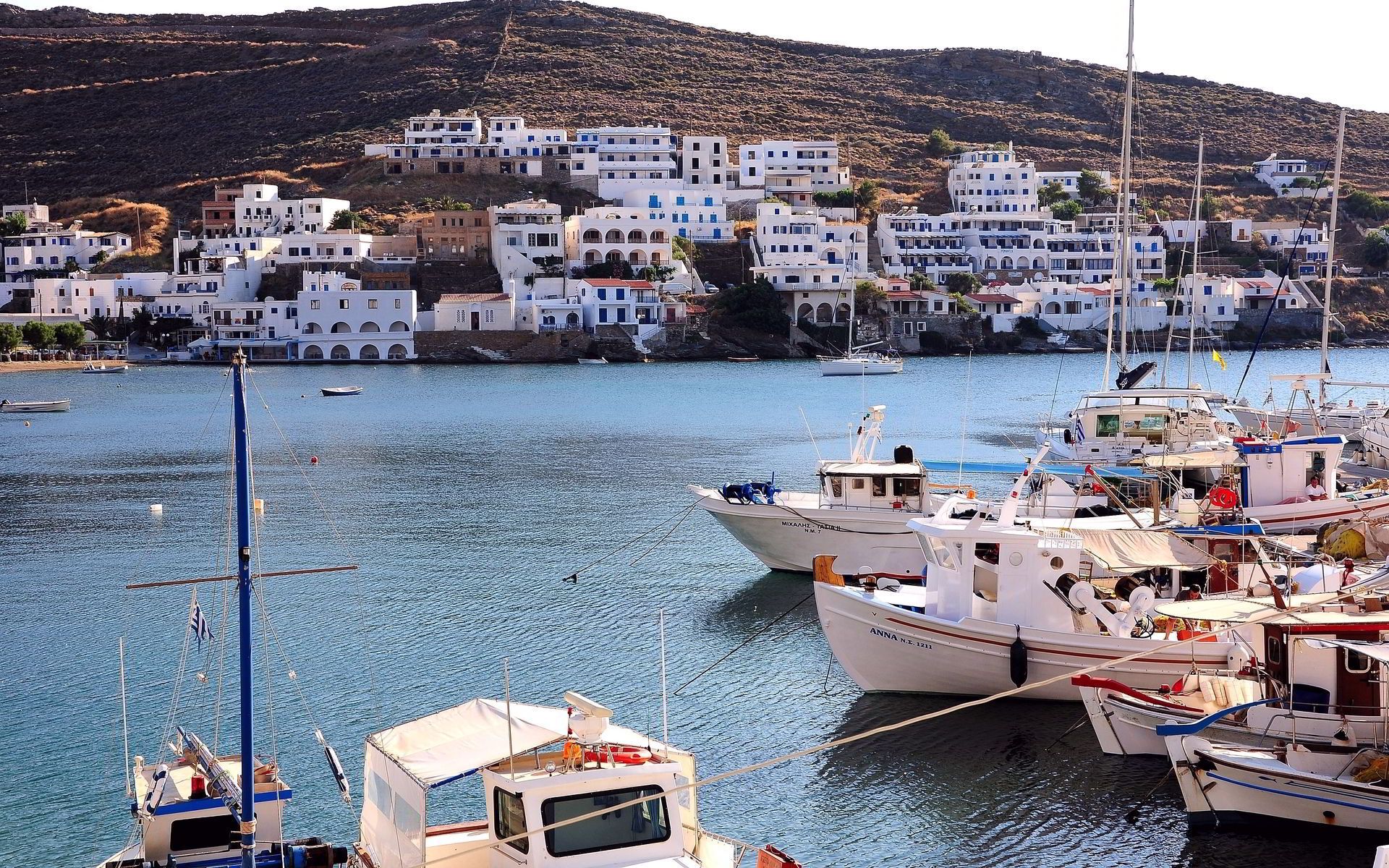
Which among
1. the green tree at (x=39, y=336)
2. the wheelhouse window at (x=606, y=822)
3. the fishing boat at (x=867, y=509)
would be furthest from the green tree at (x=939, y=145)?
the wheelhouse window at (x=606, y=822)

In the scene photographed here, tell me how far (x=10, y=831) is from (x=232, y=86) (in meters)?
156

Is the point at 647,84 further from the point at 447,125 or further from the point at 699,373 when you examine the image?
the point at 699,373

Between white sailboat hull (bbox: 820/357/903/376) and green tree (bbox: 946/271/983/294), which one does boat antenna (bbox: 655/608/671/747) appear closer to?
white sailboat hull (bbox: 820/357/903/376)

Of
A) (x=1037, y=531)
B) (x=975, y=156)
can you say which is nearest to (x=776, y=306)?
(x=975, y=156)

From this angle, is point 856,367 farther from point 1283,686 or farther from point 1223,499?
point 1283,686

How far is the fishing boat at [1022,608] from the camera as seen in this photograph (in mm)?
18234

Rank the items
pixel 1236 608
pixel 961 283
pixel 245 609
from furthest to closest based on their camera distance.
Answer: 1. pixel 961 283
2. pixel 1236 608
3. pixel 245 609

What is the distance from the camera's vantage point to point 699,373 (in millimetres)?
84000

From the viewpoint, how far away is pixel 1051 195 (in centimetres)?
11944

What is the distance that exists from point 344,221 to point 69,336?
63.5 ft

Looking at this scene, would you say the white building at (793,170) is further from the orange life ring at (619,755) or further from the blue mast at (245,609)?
the orange life ring at (619,755)

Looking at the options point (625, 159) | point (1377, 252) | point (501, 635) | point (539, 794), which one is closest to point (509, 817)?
point (539, 794)

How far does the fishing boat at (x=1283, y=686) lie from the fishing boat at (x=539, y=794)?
5.67 meters

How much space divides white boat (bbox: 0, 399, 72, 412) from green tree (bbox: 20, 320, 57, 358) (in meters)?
27.4
